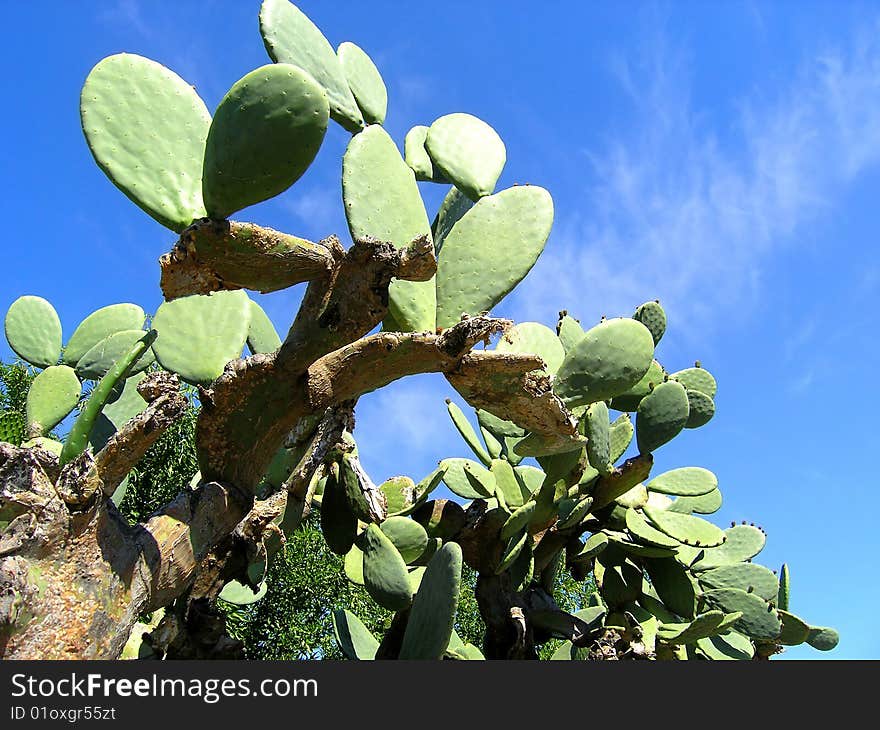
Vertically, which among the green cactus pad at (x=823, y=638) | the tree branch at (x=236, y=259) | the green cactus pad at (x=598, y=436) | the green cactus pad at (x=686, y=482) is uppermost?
the green cactus pad at (x=823, y=638)

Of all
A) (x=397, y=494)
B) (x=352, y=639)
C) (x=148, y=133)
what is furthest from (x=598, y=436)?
(x=148, y=133)

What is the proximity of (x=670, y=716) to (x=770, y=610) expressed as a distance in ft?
6.53

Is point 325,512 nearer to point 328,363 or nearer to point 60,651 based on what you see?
point 328,363

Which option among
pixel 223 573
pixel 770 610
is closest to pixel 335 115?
pixel 223 573

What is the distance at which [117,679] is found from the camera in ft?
4.90

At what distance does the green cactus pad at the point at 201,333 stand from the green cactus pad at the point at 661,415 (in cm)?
152

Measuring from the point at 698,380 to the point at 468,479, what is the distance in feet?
3.53

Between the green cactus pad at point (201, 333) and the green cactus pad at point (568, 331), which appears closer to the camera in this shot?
the green cactus pad at point (201, 333)

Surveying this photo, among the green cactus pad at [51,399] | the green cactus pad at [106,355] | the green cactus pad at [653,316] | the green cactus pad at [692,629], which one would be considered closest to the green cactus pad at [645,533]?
the green cactus pad at [692,629]

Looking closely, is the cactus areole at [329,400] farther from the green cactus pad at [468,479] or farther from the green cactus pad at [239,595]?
the green cactus pad at [239,595]

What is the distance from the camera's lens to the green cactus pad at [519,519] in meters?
2.88

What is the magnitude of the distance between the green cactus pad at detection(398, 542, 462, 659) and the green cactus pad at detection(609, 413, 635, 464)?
3.57 ft

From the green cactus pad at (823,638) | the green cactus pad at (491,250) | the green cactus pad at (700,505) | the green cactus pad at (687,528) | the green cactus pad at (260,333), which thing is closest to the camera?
the green cactus pad at (491,250)

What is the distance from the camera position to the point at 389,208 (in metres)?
2.02
